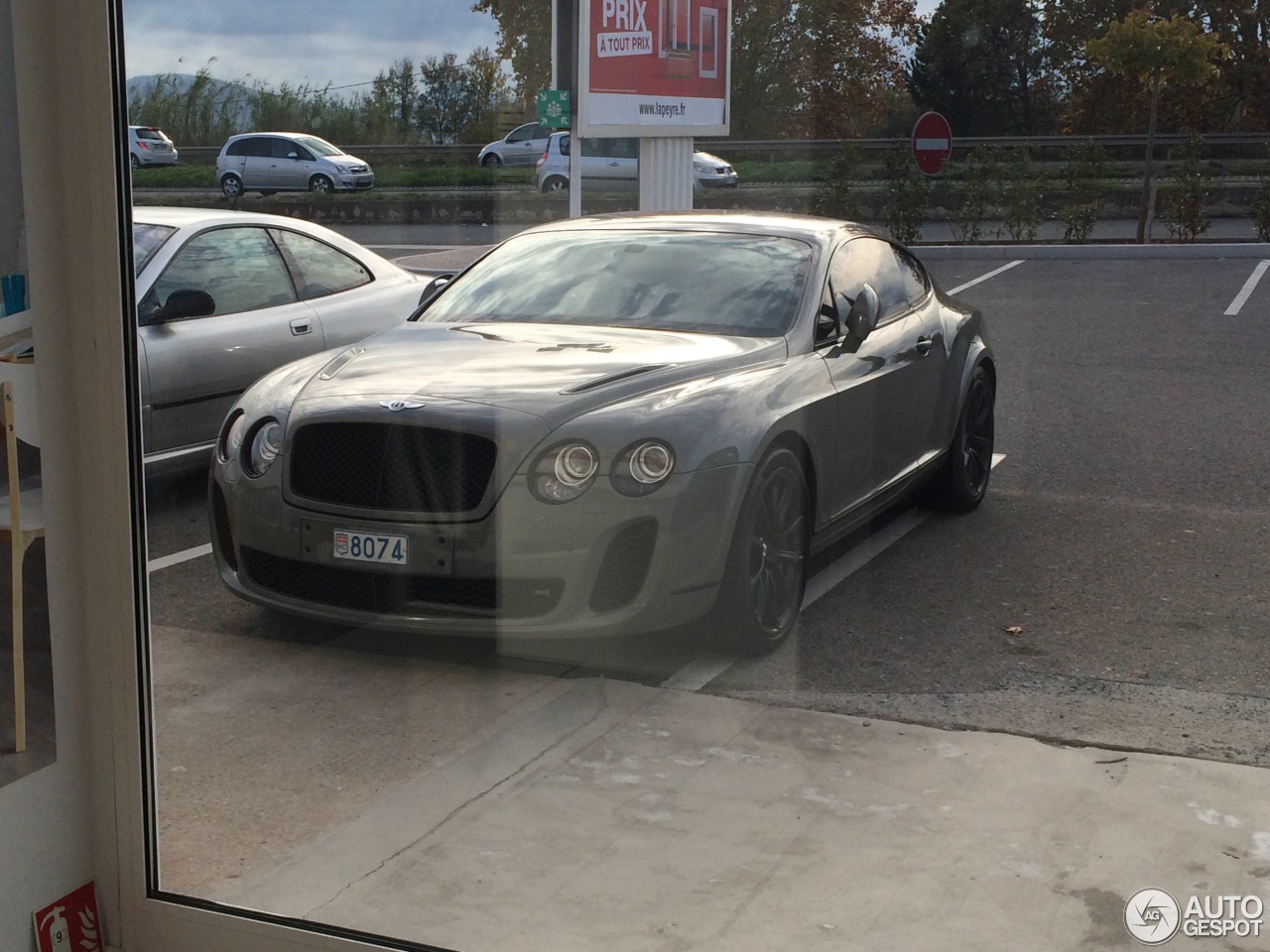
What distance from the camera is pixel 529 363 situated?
338 cm

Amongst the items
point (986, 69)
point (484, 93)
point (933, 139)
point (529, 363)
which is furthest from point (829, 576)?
point (484, 93)

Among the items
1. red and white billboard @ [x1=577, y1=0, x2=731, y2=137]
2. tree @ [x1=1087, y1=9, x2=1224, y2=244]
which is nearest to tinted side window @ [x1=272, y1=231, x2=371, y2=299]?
red and white billboard @ [x1=577, y1=0, x2=731, y2=137]

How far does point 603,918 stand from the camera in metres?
2.64

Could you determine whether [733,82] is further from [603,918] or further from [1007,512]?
[603,918]

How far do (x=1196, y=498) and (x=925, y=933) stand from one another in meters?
0.84

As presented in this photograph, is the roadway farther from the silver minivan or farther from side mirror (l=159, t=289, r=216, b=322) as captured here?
side mirror (l=159, t=289, r=216, b=322)

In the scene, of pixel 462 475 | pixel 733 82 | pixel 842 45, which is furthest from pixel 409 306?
pixel 842 45

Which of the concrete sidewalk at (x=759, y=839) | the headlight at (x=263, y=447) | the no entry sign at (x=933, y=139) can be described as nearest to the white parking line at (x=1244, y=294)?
the no entry sign at (x=933, y=139)

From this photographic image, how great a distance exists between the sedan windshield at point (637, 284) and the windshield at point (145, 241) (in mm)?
647

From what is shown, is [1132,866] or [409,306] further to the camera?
[409,306]

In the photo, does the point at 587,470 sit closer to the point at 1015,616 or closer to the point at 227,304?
the point at 227,304

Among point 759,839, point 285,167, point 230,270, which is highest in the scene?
point 285,167

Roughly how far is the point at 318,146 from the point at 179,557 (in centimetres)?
95

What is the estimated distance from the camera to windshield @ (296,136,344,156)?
2934 millimetres
